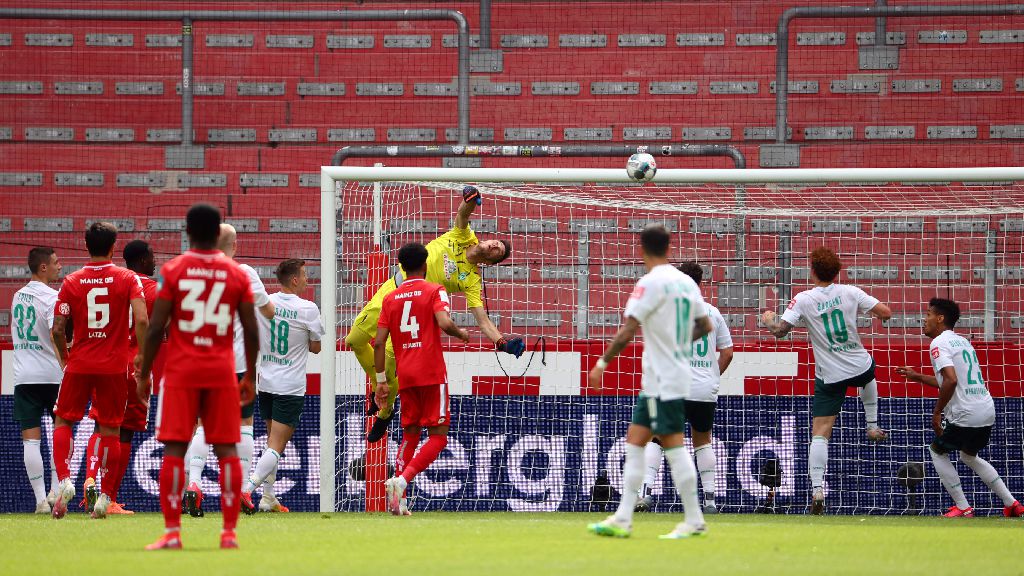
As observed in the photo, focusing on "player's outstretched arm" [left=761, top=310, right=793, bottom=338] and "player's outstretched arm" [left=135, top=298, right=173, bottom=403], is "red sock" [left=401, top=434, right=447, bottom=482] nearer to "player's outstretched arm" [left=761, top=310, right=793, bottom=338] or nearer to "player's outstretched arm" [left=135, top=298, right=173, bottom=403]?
"player's outstretched arm" [left=135, top=298, right=173, bottom=403]


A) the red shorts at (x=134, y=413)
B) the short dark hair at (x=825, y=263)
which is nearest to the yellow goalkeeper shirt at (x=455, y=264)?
the red shorts at (x=134, y=413)

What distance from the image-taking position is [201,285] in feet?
21.6

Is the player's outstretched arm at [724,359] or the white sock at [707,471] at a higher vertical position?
the player's outstretched arm at [724,359]

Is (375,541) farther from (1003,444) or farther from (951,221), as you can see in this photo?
(951,221)

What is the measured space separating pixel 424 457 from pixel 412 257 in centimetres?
148

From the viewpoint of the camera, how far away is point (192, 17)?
60.4ft

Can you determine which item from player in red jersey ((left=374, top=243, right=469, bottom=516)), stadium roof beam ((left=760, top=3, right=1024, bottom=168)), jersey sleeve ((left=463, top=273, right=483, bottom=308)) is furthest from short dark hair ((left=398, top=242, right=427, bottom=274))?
stadium roof beam ((left=760, top=3, right=1024, bottom=168))

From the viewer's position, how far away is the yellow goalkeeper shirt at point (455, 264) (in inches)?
427

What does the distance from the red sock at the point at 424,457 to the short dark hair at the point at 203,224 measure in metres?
3.31

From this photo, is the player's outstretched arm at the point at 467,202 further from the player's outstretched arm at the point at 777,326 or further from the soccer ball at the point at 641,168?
the player's outstretched arm at the point at 777,326

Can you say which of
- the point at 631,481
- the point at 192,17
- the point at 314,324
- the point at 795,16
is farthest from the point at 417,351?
the point at 795,16

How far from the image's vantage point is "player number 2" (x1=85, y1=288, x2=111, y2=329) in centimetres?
925

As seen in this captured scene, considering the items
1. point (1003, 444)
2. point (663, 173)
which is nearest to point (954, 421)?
point (1003, 444)

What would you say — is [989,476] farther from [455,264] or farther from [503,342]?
[455,264]
